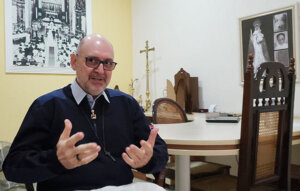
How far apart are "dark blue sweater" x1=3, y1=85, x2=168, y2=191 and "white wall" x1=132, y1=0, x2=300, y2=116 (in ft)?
6.25

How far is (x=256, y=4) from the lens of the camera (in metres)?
2.99

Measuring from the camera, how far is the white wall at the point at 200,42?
3.19 m

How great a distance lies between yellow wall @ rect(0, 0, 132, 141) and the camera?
11.4ft

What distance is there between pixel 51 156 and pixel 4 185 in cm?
103

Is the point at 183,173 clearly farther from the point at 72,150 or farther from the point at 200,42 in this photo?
the point at 200,42

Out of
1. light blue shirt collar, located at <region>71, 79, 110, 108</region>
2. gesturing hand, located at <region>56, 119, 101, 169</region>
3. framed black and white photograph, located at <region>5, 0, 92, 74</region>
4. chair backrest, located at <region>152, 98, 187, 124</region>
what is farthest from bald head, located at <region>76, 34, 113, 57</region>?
framed black and white photograph, located at <region>5, 0, 92, 74</region>

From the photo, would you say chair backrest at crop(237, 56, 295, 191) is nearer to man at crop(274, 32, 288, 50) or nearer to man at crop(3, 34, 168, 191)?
man at crop(3, 34, 168, 191)

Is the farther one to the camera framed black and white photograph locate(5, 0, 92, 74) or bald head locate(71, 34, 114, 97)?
framed black and white photograph locate(5, 0, 92, 74)

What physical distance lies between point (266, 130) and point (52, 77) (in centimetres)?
303

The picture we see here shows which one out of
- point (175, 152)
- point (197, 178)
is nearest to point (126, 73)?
point (197, 178)

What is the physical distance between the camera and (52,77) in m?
3.85

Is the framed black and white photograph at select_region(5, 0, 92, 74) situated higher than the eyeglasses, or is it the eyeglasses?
the framed black and white photograph at select_region(5, 0, 92, 74)

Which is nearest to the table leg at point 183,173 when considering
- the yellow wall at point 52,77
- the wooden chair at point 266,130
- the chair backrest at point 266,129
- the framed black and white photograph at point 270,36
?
the wooden chair at point 266,130

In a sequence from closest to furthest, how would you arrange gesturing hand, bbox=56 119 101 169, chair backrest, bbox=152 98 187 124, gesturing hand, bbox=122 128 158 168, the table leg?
gesturing hand, bbox=56 119 101 169 < gesturing hand, bbox=122 128 158 168 < the table leg < chair backrest, bbox=152 98 187 124
